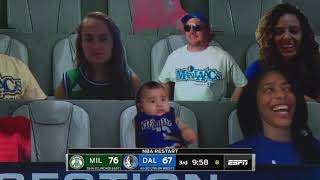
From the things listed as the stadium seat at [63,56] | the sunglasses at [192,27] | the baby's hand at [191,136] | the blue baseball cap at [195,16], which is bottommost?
the baby's hand at [191,136]

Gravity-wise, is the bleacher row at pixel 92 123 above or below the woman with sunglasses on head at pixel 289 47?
below

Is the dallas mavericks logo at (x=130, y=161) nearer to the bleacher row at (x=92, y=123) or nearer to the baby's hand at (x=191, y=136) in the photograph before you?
the bleacher row at (x=92, y=123)

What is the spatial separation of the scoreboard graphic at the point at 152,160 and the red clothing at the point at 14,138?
0.19 m

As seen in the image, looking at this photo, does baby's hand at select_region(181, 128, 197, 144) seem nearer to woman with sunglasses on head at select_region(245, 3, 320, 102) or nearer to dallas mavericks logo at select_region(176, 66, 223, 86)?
dallas mavericks logo at select_region(176, 66, 223, 86)

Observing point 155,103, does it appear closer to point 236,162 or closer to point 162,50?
point 162,50

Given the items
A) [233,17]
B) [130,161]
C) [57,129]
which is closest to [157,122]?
[130,161]

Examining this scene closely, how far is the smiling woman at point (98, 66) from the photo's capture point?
267 cm

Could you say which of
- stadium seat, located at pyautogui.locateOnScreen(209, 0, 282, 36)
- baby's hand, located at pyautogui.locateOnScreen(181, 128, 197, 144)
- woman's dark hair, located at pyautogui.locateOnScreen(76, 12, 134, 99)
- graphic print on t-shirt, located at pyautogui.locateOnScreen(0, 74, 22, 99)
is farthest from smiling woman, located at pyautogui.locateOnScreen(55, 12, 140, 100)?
stadium seat, located at pyautogui.locateOnScreen(209, 0, 282, 36)

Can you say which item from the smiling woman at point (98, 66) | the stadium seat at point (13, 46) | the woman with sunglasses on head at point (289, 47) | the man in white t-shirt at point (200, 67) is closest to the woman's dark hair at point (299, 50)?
the woman with sunglasses on head at point (289, 47)

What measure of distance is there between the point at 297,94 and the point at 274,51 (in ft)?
0.69

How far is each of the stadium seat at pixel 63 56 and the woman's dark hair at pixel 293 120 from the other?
0.75m

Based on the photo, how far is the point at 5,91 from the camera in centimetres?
265

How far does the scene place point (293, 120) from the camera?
272 centimetres

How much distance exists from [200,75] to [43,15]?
0.72m
